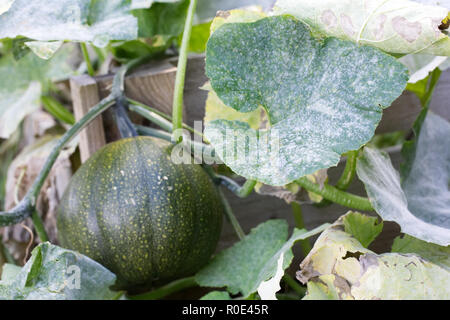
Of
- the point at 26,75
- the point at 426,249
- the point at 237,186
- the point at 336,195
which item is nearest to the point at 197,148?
the point at 237,186

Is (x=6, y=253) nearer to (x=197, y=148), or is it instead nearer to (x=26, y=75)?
(x=26, y=75)

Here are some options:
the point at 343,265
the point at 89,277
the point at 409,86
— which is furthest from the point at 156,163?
the point at 409,86

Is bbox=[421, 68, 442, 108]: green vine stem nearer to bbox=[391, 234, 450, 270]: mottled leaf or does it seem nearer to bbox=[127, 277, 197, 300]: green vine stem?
bbox=[391, 234, 450, 270]: mottled leaf

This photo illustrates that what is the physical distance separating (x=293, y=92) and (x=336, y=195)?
19 cm

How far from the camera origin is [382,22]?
507 millimetres

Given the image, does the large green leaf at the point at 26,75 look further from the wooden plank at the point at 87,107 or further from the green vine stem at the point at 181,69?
the green vine stem at the point at 181,69

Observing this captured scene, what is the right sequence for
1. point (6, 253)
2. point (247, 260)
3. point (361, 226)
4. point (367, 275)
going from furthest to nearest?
1. point (6, 253)
2. point (247, 260)
3. point (361, 226)
4. point (367, 275)

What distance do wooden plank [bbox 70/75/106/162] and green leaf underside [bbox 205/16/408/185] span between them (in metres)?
0.32

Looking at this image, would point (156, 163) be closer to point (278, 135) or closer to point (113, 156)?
point (113, 156)

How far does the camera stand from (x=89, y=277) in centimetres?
62

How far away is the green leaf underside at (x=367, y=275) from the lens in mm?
472

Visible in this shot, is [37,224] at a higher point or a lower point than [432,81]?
lower

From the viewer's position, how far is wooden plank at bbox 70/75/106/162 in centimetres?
78
